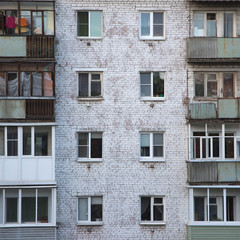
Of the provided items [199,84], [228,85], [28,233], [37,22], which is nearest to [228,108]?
[228,85]

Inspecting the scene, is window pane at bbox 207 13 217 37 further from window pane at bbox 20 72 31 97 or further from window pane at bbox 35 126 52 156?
window pane at bbox 35 126 52 156

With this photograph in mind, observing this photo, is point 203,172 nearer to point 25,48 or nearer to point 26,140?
point 26,140

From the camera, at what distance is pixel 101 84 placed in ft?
84.9

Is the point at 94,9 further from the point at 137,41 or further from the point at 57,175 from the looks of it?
the point at 57,175

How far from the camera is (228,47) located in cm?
2531

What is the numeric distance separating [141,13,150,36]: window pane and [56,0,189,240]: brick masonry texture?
42 centimetres

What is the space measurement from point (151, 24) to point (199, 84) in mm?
3786

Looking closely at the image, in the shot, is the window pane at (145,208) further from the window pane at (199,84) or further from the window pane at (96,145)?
the window pane at (199,84)

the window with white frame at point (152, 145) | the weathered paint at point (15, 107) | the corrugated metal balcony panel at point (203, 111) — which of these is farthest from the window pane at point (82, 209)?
the corrugated metal balcony panel at point (203, 111)

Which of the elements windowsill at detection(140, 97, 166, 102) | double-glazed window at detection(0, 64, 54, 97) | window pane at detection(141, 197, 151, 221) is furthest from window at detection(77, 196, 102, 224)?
double-glazed window at detection(0, 64, 54, 97)

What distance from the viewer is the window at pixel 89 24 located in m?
26.0

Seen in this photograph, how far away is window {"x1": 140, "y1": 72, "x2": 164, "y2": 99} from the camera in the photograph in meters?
26.0

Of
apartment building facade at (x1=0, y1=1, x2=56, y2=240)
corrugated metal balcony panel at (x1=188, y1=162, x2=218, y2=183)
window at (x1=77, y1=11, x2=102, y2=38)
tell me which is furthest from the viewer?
window at (x1=77, y1=11, x2=102, y2=38)

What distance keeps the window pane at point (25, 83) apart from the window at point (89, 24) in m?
3.37
